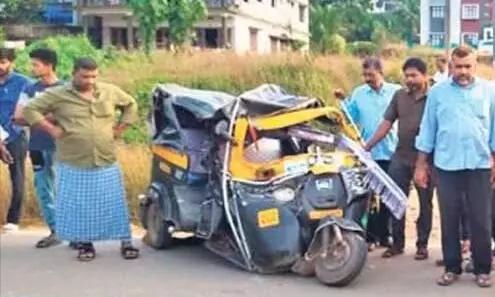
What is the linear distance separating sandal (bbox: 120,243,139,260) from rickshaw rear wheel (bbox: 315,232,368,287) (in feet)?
5.80

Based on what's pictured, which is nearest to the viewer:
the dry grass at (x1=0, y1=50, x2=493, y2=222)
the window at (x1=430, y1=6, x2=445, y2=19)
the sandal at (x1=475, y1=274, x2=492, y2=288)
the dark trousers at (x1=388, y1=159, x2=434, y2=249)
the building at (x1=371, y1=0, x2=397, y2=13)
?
the sandal at (x1=475, y1=274, x2=492, y2=288)

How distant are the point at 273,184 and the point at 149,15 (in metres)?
30.5

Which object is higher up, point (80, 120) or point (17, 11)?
point (17, 11)

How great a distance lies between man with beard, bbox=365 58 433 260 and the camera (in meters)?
7.91

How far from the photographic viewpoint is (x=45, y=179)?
8.90 metres

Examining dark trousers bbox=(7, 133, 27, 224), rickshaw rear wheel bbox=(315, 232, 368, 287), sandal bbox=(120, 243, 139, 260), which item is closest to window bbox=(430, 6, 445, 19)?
dark trousers bbox=(7, 133, 27, 224)

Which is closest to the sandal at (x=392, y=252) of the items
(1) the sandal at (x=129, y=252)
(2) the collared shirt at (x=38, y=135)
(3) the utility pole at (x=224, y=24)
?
(1) the sandal at (x=129, y=252)

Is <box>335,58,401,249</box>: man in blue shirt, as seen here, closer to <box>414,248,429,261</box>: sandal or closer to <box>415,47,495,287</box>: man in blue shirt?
<box>414,248,429,261</box>: sandal

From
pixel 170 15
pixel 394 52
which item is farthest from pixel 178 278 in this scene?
pixel 170 15

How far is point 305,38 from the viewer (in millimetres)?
59781

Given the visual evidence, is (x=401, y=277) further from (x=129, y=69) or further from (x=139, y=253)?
(x=129, y=69)

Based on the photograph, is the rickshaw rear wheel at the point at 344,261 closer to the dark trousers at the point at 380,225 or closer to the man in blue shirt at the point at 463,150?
the man in blue shirt at the point at 463,150

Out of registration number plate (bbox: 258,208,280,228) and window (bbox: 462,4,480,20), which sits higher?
window (bbox: 462,4,480,20)

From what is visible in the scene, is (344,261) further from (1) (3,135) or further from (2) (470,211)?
(1) (3,135)
